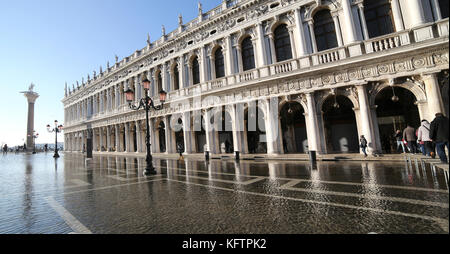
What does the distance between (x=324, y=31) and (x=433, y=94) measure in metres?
7.92

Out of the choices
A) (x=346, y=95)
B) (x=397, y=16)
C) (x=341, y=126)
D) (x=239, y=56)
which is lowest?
(x=341, y=126)

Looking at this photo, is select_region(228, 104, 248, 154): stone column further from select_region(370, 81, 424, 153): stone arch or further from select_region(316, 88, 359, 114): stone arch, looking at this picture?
select_region(370, 81, 424, 153): stone arch

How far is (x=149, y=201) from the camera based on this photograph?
5.20 m

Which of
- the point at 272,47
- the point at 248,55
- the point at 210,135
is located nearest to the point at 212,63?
the point at 248,55

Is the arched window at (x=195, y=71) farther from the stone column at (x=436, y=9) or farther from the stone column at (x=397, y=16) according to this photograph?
the stone column at (x=436, y=9)

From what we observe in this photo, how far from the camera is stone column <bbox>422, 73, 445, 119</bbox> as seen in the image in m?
10.2

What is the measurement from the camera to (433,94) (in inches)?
407

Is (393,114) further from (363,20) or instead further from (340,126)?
(363,20)

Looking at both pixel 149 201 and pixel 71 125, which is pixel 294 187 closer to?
pixel 149 201

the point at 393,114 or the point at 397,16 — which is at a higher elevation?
the point at 397,16

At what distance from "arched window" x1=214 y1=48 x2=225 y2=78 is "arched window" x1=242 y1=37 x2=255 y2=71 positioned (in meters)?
2.47

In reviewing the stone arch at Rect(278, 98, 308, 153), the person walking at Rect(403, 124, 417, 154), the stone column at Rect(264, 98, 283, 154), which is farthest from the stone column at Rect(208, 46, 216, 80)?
the person walking at Rect(403, 124, 417, 154)

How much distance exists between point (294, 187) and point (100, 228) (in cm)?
508
